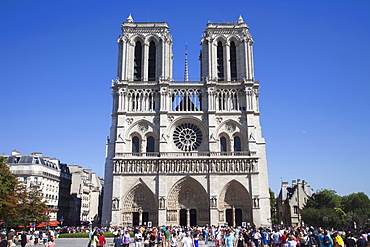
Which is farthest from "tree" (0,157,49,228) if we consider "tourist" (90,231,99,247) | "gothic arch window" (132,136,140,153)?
"tourist" (90,231,99,247)

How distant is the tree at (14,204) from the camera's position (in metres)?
27.4

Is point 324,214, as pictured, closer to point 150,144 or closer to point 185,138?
point 185,138

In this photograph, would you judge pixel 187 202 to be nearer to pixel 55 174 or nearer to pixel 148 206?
pixel 148 206

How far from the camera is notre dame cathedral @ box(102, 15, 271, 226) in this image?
38.9 meters

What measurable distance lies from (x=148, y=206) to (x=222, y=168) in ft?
28.6

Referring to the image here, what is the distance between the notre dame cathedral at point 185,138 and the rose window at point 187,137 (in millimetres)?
112

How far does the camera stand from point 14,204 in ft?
94.8

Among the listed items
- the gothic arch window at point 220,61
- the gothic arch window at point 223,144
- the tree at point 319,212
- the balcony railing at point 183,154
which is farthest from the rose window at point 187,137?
the tree at point 319,212

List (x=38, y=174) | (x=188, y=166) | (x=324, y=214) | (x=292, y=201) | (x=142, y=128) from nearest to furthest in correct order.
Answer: (x=188, y=166), (x=324, y=214), (x=142, y=128), (x=38, y=174), (x=292, y=201)

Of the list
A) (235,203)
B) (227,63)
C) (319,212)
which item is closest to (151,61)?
(227,63)

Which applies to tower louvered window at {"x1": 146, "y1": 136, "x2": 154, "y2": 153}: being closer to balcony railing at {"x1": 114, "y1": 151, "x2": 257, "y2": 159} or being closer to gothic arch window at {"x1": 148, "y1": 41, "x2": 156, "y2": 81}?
balcony railing at {"x1": 114, "y1": 151, "x2": 257, "y2": 159}

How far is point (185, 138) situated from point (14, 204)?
62.7ft

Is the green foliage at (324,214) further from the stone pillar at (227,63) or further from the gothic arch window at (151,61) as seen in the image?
the gothic arch window at (151,61)

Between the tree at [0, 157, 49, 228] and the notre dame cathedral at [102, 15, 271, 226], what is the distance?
7.10 m
